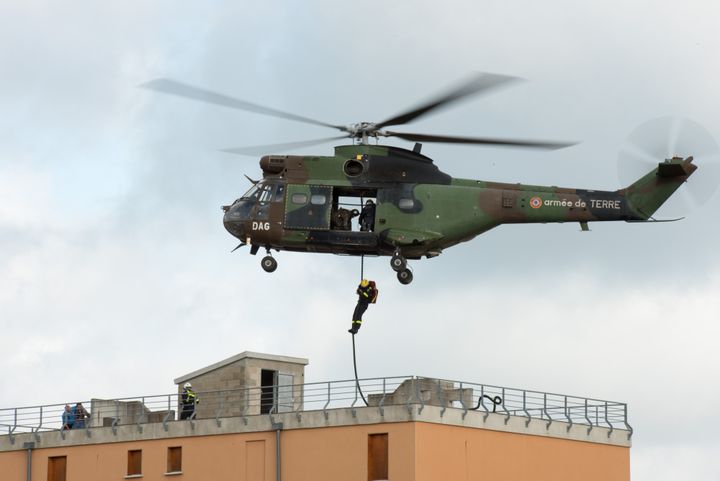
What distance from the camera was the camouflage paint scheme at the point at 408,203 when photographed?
70.1 meters

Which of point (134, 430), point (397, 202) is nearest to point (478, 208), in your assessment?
point (397, 202)

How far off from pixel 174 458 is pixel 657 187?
1673 cm

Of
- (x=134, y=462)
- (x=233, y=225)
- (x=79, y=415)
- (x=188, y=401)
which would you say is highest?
(x=233, y=225)

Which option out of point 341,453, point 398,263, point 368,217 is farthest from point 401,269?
point 341,453

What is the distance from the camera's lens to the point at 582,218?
231 feet

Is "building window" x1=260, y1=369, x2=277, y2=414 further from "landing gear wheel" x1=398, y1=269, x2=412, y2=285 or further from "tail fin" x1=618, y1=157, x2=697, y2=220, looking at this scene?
"tail fin" x1=618, y1=157, x2=697, y2=220

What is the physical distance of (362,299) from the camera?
227 ft

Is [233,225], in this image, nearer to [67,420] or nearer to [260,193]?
[260,193]

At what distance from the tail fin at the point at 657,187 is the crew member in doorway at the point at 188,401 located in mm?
14451

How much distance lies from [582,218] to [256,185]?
32.9 feet

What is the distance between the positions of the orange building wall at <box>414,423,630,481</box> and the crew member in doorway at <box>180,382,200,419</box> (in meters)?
8.53

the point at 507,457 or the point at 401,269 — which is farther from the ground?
the point at 401,269

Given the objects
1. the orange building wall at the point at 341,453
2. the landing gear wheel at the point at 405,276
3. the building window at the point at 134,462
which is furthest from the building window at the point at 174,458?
the landing gear wheel at the point at 405,276

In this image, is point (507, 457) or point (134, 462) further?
point (134, 462)
